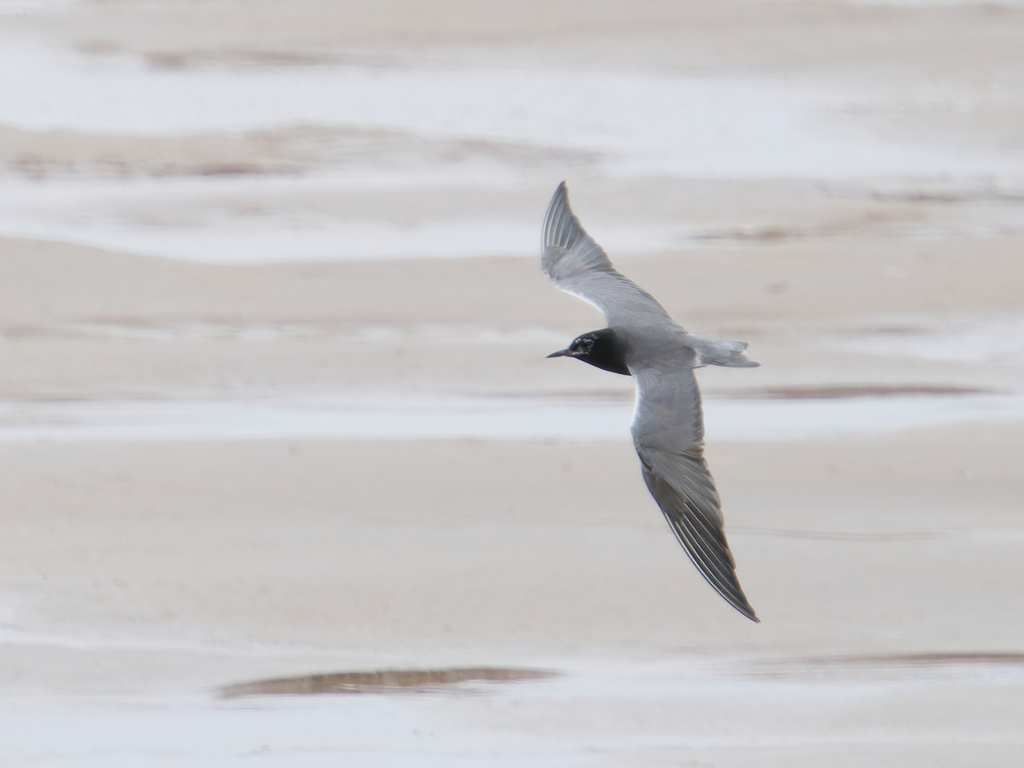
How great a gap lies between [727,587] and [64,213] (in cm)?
412

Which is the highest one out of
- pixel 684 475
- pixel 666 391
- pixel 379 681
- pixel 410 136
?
pixel 410 136

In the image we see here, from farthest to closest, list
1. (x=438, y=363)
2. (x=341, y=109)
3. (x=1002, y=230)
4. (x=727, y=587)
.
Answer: (x=341, y=109) < (x=1002, y=230) < (x=438, y=363) < (x=727, y=587)

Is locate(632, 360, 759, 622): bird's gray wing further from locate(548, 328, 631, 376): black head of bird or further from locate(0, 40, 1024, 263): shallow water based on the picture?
locate(0, 40, 1024, 263): shallow water

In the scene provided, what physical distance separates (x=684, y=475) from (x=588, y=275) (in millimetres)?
1099

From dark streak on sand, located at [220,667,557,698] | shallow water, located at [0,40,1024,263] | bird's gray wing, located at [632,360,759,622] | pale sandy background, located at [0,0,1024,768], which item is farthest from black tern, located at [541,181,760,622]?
shallow water, located at [0,40,1024,263]

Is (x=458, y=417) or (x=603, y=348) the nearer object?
(x=603, y=348)

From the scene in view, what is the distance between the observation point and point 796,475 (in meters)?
4.91

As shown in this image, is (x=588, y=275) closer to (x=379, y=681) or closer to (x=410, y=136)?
(x=379, y=681)

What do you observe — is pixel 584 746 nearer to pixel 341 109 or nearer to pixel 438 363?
pixel 438 363

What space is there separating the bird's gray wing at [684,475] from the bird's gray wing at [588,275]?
44cm

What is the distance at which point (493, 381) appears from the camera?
5.44 meters

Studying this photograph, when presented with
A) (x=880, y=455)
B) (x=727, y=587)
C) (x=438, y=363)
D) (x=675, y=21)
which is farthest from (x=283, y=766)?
(x=675, y=21)

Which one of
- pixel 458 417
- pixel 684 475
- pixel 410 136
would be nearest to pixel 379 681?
pixel 684 475

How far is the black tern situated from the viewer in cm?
378
